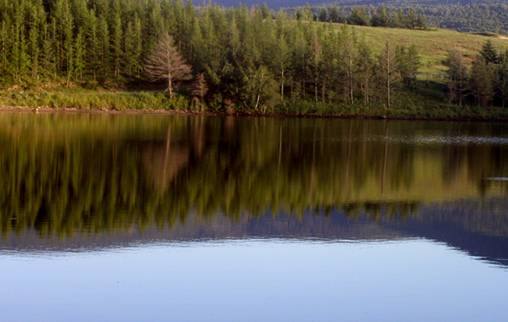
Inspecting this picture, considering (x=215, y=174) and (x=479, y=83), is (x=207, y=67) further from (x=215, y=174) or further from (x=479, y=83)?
(x=215, y=174)

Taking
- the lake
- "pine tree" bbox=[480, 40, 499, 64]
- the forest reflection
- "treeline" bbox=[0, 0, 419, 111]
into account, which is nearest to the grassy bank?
"treeline" bbox=[0, 0, 419, 111]

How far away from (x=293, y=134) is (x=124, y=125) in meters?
13.5

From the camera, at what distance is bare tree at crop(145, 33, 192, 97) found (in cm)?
9619

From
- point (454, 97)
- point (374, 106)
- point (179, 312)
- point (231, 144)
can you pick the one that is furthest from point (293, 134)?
point (179, 312)

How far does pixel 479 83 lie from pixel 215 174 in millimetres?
66040

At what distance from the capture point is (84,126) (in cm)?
6391

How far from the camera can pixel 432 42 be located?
13412 centimetres

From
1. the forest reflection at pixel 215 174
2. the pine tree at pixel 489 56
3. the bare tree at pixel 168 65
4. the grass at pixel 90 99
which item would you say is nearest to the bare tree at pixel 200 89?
the grass at pixel 90 99

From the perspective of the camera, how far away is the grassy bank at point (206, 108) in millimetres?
89812

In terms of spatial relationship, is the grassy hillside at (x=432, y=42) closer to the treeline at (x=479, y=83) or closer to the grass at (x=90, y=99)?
the treeline at (x=479, y=83)

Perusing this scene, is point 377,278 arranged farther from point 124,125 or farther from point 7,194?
point 124,125

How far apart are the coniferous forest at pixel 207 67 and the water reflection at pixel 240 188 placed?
108 feet

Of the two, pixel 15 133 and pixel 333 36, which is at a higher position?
pixel 333 36

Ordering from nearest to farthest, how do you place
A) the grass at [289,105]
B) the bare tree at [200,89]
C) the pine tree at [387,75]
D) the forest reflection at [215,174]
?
the forest reflection at [215,174] < the grass at [289,105] < the bare tree at [200,89] < the pine tree at [387,75]
